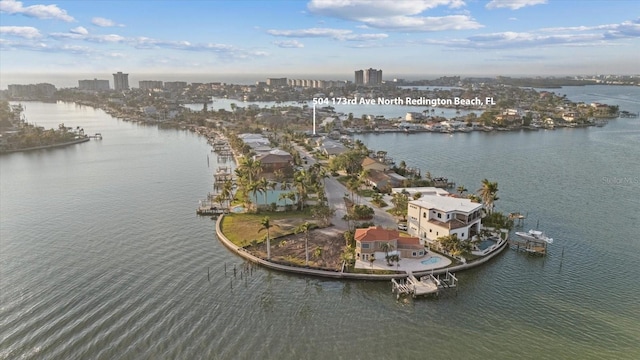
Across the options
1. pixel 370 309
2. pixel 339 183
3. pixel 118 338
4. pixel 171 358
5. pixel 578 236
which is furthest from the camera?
pixel 339 183

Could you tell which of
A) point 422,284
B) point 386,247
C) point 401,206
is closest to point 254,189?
point 401,206

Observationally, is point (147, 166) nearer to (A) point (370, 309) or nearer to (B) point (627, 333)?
(A) point (370, 309)

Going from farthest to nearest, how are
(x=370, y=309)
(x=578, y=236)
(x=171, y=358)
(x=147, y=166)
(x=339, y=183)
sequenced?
1. (x=147, y=166)
2. (x=339, y=183)
3. (x=578, y=236)
4. (x=370, y=309)
5. (x=171, y=358)

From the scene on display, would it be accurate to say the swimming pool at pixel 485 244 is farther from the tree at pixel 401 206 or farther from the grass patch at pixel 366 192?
the grass patch at pixel 366 192

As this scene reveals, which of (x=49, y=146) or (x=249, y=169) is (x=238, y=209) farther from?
(x=49, y=146)

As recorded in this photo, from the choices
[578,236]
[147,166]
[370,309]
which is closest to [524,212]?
[578,236]

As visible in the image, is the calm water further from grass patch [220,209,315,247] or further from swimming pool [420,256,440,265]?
swimming pool [420,256,440,265]

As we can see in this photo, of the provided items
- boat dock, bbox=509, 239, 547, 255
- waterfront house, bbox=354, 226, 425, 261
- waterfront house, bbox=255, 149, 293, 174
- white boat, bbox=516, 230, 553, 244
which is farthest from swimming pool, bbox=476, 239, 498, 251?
waterfront house, bbox=255, 149, 293, 174
